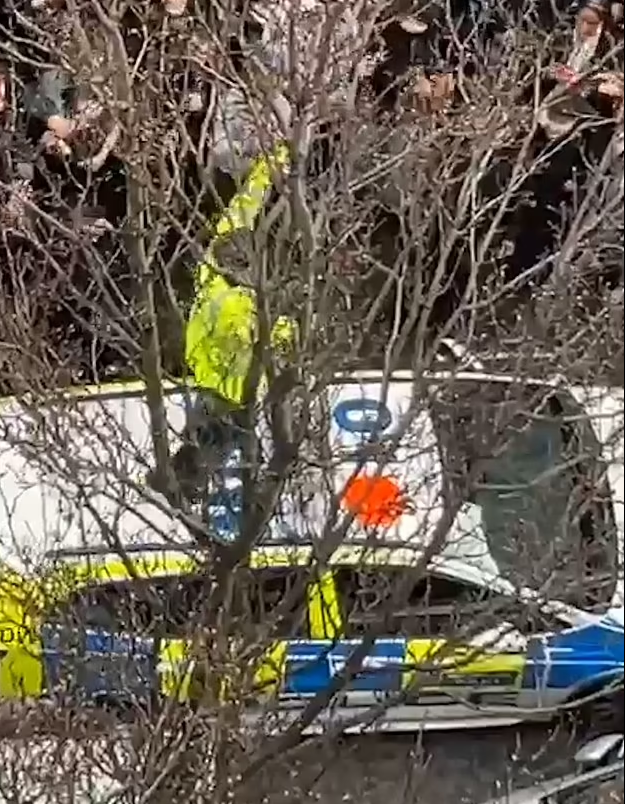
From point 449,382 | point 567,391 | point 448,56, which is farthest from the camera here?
point 448,56

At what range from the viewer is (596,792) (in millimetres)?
894

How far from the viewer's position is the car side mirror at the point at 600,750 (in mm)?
793

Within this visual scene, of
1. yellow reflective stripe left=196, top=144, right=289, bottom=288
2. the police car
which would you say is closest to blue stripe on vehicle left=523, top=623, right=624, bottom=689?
the police car

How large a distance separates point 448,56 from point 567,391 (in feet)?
1.91

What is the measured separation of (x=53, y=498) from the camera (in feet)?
4.33

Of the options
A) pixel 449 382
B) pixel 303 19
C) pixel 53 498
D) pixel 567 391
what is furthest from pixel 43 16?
pixel 567 391

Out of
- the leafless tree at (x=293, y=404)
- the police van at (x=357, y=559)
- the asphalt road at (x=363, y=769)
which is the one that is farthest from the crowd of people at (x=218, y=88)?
the asphalt road at (x=363, y=769)

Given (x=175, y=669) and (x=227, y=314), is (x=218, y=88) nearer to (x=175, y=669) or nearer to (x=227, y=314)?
(x=227, y=314)

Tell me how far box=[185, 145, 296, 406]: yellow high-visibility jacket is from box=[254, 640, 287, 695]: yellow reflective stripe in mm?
209

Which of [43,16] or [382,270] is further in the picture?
[43,16]

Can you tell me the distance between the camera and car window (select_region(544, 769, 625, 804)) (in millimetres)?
786

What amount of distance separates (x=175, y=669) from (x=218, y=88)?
1.63 ft

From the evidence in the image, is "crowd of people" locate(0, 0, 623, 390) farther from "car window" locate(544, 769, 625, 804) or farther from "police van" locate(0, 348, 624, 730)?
"car window" locate(544, 769, 625, 804)

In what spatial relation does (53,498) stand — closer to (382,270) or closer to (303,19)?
(382,270)
